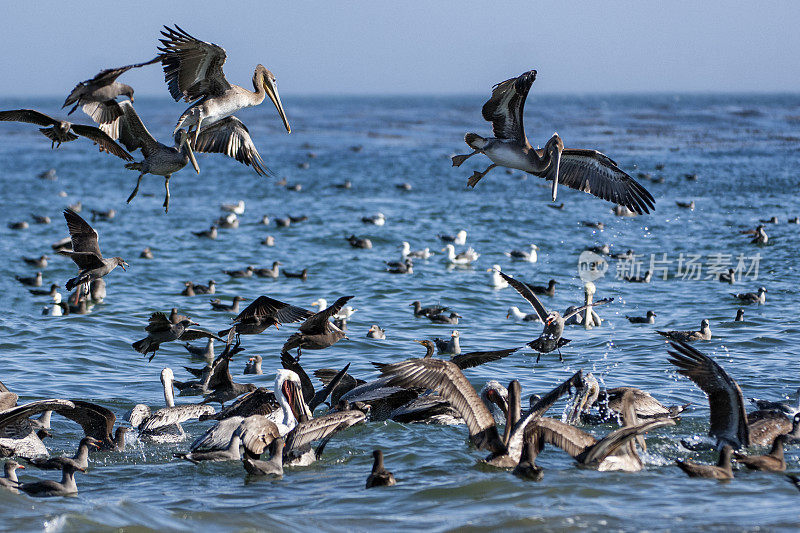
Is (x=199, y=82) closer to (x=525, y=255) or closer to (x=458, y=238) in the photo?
(x=525, y=255)

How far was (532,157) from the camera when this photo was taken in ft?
34.9

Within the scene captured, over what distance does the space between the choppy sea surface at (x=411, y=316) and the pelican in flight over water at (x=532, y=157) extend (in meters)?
2.47

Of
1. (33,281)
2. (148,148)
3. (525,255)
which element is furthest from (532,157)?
(33,281)

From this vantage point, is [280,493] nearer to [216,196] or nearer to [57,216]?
[57,216]

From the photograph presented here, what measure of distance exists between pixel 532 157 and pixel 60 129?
494cm

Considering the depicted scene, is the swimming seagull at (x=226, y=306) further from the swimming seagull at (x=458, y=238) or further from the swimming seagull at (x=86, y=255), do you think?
the swimming seagull at (x=458, y=238)

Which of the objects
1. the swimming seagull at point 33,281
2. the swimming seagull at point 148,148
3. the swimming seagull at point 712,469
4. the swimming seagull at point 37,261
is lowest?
the swimming seagull at point 33,281

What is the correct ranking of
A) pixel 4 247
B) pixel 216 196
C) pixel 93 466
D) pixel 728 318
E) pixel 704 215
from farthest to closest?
pixel 216 196
pixel 704 215
pixel 4 247
pixel 728 318
pixel 93 466

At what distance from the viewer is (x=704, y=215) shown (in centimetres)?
2664

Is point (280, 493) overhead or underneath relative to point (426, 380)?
underneath

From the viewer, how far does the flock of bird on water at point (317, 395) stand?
8.57m

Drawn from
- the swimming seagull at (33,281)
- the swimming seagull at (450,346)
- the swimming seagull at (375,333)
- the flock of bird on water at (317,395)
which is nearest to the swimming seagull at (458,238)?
the swimming seagull at (375,333)

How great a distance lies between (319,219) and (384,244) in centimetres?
450

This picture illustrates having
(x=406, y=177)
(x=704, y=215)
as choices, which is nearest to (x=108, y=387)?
(x=704, y=215)
